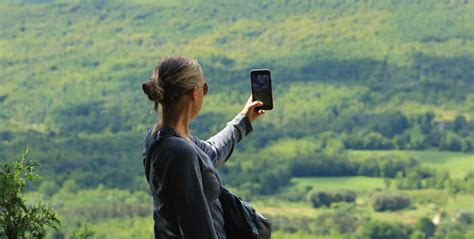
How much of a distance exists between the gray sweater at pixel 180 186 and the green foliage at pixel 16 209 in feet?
3.82

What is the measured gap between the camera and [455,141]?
35.5 m

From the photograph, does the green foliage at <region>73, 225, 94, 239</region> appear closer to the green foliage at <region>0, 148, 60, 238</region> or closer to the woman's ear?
the green foliage at <region>0, 148, 60, 238</region>

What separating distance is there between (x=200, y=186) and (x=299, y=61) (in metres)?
38.6

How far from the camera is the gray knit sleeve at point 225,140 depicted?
2365mm

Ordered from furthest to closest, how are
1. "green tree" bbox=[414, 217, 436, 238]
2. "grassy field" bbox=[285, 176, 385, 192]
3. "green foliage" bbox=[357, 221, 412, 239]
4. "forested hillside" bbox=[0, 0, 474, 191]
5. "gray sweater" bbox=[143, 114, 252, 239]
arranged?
"forested hillside" bbox=[0, 0, 474, 191], "grassy field" bbox=[285, 176, 385, 192], "green tree" bbox=[414, 217, 436, 238], "green foliage" bbox=[357, 221, 412, 239], "gray sweater" bbox=[143, 114, 252, 239]

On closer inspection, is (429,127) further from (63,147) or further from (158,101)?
(158,101)

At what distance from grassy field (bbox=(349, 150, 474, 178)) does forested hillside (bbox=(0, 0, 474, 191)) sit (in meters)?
0.34

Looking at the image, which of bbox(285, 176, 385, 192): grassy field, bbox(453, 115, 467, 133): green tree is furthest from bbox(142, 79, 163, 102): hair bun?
bbox(453, 115, 467, 133): green tree

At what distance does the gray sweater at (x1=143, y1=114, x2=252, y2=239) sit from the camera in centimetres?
195

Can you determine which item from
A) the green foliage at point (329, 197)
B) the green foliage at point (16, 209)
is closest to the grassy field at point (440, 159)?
the green foliage at point (329, 197)

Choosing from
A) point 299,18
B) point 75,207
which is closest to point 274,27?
point 299,18

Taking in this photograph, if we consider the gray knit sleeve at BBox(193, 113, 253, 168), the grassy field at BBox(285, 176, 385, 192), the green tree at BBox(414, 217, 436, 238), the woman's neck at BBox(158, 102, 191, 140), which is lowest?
the green tree at BBox(414, 217, 436, 238)

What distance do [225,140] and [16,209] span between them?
0.97 metres

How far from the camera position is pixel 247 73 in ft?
133
